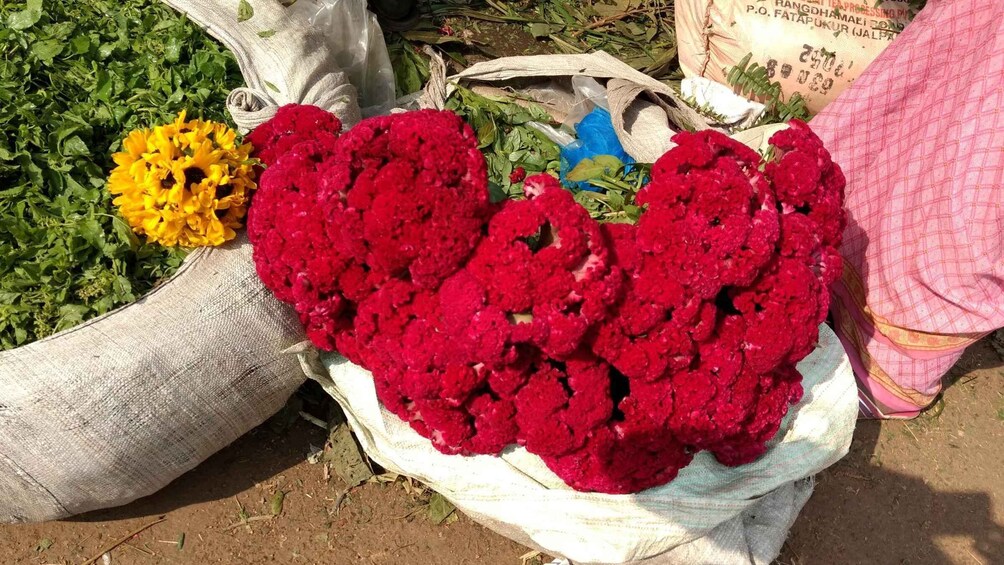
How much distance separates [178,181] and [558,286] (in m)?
1.02

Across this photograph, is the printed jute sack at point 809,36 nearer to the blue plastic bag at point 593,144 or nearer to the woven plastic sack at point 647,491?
the blue plastic bag at point 593,144

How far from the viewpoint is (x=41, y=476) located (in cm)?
193

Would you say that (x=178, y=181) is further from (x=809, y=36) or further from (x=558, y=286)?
(x=809, y=36)

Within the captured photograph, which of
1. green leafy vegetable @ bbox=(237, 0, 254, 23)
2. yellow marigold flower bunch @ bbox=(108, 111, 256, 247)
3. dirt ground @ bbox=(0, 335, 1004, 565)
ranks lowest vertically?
dirt ground @ bbox=(0, 335, 1004, 565)

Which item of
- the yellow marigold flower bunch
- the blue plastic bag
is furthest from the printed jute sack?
the yellow marigold flower bunch

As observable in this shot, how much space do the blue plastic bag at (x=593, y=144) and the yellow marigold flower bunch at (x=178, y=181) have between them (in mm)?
1205

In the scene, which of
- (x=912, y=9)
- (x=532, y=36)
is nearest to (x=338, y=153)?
(x=532, y=36)

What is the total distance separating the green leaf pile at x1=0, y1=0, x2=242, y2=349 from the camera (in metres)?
1.97

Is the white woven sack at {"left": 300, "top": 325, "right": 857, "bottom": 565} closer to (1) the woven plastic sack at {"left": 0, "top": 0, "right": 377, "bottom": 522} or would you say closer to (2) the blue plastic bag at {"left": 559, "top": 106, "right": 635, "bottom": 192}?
(1) the woven plastic sack at {"left": 0, "top": 0, "right": 377, "bottom": 522}

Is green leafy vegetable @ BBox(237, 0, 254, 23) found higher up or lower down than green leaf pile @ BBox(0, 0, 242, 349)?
higher up

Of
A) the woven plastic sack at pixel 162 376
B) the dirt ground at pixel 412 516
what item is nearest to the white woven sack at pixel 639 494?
the woven plastic sack at pixel 162 376

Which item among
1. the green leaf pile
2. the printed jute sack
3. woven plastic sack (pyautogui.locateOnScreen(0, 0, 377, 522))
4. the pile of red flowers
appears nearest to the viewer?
the pile of red flowers

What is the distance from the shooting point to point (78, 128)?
205 centimetres

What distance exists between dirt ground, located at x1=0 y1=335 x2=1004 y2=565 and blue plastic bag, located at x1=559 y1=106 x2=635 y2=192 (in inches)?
54.3
